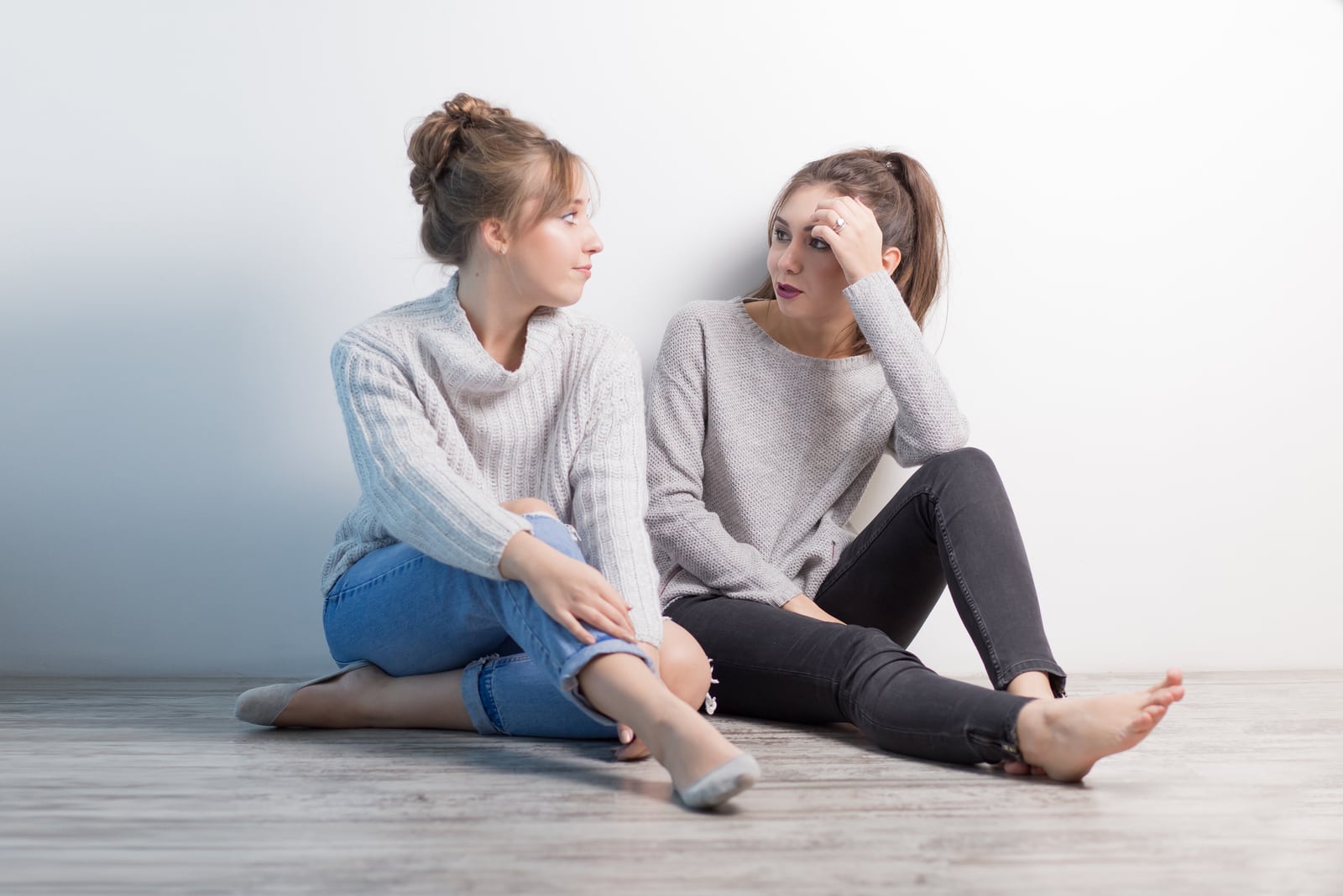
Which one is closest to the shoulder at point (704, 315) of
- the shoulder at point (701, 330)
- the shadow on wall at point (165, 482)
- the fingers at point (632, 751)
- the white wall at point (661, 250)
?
the shoulder at point (701, 330)

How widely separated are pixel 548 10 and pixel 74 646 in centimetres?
128

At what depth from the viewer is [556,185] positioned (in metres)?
1.33

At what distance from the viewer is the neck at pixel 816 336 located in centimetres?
166

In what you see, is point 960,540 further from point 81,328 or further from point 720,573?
point 81,328

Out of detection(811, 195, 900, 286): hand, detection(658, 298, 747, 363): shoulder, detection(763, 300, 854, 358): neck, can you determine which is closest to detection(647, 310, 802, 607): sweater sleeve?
detection(658, 298, 747, 363): shoulder

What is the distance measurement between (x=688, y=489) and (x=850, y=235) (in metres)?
0.43

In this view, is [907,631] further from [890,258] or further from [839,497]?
[890,258]

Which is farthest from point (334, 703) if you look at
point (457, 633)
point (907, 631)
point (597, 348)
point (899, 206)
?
point (899, 206)

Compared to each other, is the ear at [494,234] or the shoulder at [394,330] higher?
the ear at [494,234]

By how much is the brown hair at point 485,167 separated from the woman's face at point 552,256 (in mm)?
15

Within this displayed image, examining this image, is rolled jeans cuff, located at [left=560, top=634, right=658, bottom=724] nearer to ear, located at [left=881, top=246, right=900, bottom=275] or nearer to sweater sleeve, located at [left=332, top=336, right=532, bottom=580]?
sweater sleeve, located at [left=332, top=336, right=532, bottom=580]

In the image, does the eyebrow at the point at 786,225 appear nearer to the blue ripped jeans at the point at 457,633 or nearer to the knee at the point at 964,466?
the knee at the point at 964,466

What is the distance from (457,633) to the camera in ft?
4.14

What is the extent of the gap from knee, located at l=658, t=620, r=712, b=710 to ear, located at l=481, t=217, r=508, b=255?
0.51 metres
